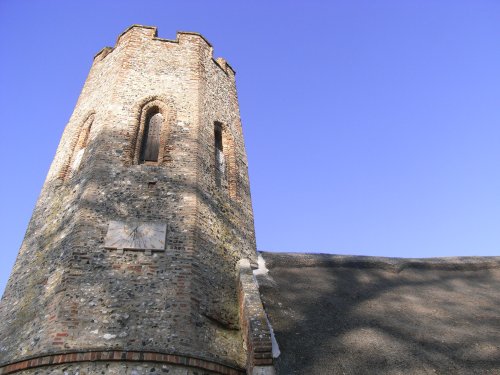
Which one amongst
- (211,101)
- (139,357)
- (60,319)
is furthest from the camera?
(211,101)

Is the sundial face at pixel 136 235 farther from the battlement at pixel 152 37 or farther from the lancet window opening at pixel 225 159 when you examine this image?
the battlement at pixel 152 37

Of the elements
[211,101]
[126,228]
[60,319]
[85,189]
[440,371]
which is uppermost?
[211,101]

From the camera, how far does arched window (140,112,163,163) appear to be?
10212 millimetres

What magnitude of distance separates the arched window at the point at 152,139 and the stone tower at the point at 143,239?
0.03 m

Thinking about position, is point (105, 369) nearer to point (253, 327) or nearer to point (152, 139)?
point (253, 327)

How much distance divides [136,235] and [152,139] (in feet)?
10.1

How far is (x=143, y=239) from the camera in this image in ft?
27.2

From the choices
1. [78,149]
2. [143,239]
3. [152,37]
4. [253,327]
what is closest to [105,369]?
[253,327]

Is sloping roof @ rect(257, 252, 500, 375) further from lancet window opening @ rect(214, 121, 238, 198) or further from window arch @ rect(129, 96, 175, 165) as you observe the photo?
window arch @ rect(129, 96, 175, 165)

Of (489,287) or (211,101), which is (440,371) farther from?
(211,101)

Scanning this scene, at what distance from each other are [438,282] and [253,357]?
263 inches

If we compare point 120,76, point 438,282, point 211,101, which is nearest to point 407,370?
point 438,282

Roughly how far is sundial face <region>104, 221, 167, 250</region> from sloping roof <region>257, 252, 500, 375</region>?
2.39m

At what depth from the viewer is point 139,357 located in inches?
251
